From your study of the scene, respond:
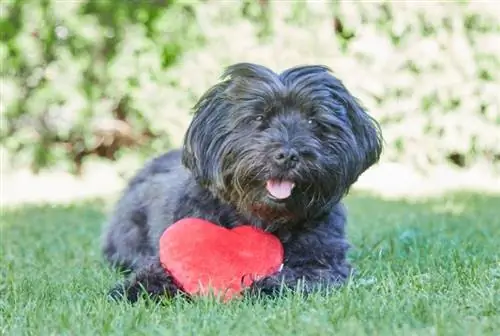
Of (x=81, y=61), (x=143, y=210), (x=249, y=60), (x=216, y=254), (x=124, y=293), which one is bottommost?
(x=81, y=61)

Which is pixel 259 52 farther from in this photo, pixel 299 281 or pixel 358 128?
pixel 299 281

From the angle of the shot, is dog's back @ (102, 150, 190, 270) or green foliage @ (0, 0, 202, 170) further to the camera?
green foliage @ (0, 0, 202, 170)

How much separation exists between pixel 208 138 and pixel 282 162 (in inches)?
15.6

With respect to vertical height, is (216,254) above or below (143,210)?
above

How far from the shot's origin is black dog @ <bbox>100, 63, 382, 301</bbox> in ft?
12.4

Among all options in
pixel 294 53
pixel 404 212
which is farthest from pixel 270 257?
pixel 294 53

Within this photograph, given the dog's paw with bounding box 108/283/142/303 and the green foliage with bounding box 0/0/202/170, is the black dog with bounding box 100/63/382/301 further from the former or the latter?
the green foliage with bounding box 0/0/202/170

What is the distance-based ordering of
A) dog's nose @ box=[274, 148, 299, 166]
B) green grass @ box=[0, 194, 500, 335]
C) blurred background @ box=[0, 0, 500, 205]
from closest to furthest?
green grass @ box=[0, 194, 500, 335]
dog's nose @ box=[274, 148, 299, 166]
blurred background @ box=[0, 0, 500, 205]

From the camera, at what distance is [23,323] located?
11.0ft

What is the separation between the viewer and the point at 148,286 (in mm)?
3830

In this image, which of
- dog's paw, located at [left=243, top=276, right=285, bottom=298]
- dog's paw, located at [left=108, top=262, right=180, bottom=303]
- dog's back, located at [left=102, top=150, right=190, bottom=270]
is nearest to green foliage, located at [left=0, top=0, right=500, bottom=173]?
dog's back, located at [left=102, top=150, right=190, bottom=270]

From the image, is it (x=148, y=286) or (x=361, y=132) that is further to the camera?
(x=361, y=132)

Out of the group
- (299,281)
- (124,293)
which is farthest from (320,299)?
(124,293)

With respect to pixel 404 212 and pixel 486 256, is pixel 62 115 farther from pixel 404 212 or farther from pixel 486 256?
pixel 486 256
